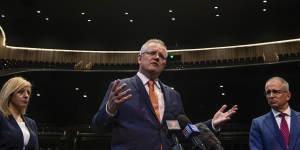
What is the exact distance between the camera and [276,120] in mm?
2494

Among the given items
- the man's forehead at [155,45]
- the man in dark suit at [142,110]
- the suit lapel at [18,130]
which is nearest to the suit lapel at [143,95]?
the man in dark suit at [142,110]

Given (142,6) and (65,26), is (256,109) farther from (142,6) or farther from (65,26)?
(65,26)

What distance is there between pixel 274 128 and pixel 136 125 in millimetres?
1505

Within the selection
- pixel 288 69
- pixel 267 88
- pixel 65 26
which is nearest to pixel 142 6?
pixel 65 26

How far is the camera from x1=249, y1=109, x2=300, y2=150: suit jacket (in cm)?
231

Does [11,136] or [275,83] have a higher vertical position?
[275,83]

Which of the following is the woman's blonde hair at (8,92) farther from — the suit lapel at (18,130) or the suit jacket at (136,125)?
the suit jacket at (136,125)

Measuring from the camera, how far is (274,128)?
7.94ft

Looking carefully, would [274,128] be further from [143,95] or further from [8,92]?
[8,92]

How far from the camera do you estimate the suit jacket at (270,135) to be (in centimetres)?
231

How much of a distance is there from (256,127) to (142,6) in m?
9.46

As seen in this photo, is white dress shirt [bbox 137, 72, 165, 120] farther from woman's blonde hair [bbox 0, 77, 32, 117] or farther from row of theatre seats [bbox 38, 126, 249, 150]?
row of theatre seats [bbox 38, 126, 249, 150]

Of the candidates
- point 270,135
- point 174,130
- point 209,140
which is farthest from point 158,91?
point 270,135

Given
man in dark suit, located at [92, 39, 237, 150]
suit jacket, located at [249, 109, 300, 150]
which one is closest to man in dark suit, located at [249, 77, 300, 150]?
suit jacket, located at [249, 109, 300, 150]
